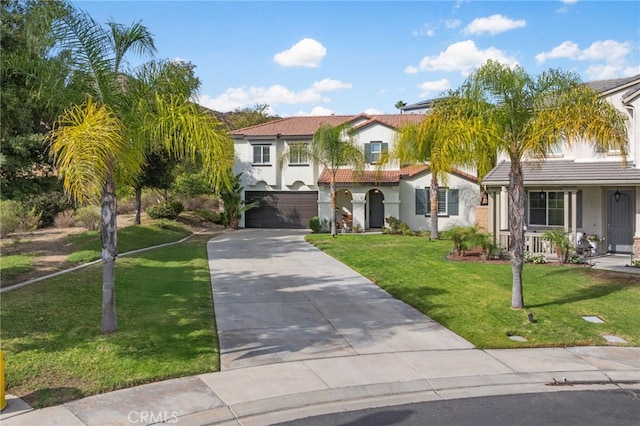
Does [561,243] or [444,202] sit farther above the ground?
[444,202]

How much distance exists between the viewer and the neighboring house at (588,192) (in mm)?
17844

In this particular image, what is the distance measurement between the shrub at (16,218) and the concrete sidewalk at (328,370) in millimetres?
12639

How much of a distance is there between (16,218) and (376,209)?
1934cm

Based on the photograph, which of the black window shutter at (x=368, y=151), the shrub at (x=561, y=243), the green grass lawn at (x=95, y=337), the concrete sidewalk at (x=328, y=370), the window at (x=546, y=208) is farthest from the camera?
the black window shutter at (x=368, y=151)

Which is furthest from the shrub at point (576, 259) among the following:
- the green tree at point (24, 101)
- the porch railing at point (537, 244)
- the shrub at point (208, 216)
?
the shrub at point (208, 216)

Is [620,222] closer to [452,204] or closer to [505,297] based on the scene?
[505,297]

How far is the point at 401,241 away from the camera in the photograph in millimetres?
25000

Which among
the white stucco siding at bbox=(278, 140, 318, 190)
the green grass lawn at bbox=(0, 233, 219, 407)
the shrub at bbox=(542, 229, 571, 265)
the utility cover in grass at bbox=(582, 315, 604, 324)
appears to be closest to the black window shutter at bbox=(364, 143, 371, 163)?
the white stucco siding at bbox=(278, 140, 318, 190)

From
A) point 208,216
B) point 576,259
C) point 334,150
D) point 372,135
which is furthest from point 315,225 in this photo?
point 576,259

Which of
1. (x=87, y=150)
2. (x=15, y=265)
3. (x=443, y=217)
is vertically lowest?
(x=15, y=265)

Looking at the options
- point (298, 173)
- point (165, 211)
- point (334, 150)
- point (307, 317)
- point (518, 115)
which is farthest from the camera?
point (298, 173)

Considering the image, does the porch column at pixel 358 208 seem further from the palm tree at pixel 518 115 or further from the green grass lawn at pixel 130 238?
the palm tree at pixel 518 115

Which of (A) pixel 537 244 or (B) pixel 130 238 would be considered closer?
(A) pixel 537 244

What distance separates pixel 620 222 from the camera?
19406 millimetres
